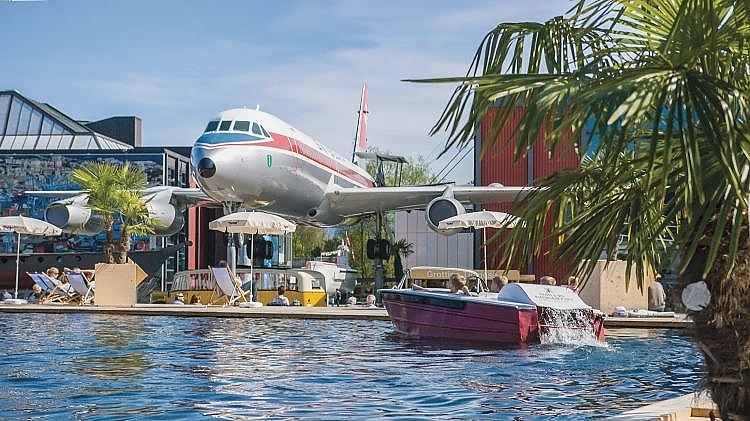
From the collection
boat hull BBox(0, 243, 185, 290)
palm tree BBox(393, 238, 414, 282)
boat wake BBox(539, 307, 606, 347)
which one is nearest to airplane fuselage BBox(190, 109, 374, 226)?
boat hull BBox(0, 243, 185, 290)

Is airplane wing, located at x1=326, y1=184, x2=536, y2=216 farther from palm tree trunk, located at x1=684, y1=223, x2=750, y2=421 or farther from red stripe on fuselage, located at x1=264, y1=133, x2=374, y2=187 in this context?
palm tree trunk, located at x1=684, y1=223, x2=750, y2=421

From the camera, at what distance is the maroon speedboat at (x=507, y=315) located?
1136cm

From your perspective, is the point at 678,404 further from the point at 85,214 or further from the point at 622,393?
the point at 85,214

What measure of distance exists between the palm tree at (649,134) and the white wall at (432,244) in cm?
2864

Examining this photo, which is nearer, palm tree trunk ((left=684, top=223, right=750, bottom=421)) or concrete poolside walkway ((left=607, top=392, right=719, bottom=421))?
palm tree trunk ((left=684, top=223, right=750, bottom=421))

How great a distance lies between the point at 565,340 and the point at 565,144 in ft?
28.3

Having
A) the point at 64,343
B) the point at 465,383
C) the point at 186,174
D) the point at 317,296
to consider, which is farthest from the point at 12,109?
the point at 465,383

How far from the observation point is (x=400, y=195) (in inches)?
1044

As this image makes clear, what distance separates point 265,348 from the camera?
11203 mm

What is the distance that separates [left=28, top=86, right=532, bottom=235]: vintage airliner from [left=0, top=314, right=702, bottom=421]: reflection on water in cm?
850

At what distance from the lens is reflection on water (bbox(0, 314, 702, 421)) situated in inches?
258

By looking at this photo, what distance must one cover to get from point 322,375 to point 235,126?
14.4 metres

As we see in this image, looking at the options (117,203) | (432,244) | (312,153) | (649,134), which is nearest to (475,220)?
(312,153)

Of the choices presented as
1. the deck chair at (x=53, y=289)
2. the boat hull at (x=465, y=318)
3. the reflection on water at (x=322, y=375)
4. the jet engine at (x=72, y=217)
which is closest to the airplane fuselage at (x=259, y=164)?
the deck chair at (x=53, y=289)
